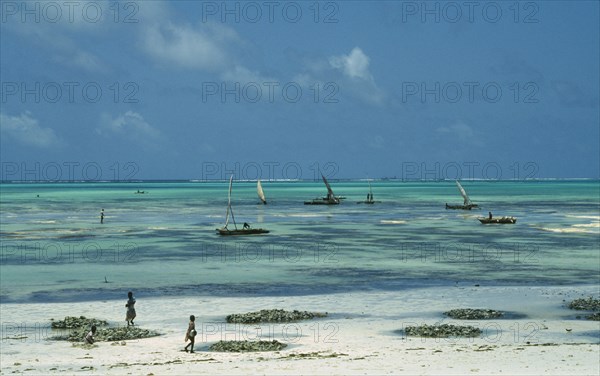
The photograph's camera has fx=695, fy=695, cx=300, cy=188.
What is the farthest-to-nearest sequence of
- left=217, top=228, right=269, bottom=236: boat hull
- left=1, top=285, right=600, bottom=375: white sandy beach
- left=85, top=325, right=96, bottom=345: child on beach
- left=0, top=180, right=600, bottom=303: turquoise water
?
left=217, top=228, right=269, bottom=236: boat hull < left=0, top=180, right=600, bottom=303: turquoise water < left=85, top=325, right=96, bottom=345: child on beach < left=1, top=285, right=600, bottom=375: white sandy beach

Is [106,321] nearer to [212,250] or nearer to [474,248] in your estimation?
[212,250]

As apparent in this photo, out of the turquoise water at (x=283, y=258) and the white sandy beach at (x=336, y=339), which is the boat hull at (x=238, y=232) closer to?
the turquoise water at (x=283, y=258)

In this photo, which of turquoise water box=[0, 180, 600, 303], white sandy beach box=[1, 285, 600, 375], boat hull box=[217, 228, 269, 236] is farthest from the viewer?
boat hull box=[217, 228, 269, 236]

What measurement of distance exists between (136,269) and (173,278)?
17.4ft

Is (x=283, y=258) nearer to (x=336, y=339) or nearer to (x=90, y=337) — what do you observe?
(x=336, y=339)

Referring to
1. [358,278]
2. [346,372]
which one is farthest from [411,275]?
[346,372]

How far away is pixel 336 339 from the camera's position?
25078 millimetres

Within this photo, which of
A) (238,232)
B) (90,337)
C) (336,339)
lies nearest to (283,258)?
(238,232)

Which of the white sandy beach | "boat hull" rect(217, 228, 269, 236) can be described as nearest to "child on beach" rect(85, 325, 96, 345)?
the white sandy beach

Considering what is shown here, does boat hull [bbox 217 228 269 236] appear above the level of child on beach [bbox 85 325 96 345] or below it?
above

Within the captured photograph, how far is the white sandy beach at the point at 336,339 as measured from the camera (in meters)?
20.9

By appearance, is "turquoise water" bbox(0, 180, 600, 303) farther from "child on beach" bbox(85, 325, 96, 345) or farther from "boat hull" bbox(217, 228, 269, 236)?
"child on beach" bbox(85, 325, 96, 345)

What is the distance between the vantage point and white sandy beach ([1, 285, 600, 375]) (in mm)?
20922

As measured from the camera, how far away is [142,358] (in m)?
22.4
